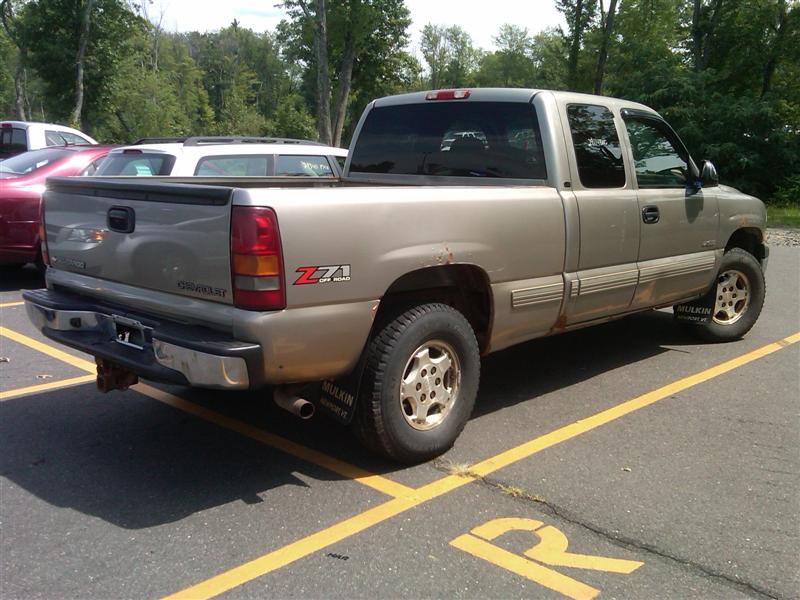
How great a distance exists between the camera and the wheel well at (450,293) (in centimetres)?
388

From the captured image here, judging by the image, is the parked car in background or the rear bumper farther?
the parked car in background

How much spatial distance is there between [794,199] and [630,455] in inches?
842

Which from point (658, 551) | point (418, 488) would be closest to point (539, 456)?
point (418, 488)

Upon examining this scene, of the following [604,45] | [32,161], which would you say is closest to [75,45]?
[604,45]

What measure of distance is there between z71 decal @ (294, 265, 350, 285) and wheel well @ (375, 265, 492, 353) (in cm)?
37

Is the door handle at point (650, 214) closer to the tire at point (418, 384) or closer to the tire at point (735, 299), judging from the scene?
the tire at point (735, 299)

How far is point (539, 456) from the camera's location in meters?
4.14

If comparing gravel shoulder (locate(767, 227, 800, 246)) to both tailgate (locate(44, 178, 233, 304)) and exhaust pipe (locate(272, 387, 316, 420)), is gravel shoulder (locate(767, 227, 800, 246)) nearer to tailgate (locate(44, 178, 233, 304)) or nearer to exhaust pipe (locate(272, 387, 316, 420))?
exhaust pipe (locate(272, 387, 316, 420))

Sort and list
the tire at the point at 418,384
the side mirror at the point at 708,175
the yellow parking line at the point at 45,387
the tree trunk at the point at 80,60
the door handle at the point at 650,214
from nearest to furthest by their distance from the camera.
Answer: the tire at the point at 418,384 < the yellow parking line at the point at 45,387 < the door handle at the point at 650,214 < the side mirror at the point at 708,175 < the tree trunk at the point at 80,60

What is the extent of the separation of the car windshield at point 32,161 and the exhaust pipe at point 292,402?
7027 millimetres

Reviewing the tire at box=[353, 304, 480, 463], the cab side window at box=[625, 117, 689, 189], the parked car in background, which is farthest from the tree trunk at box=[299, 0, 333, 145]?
the tire at box=[353, 304, 480, 463]

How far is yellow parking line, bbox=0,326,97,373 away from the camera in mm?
5805

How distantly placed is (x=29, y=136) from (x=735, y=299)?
1137 cm

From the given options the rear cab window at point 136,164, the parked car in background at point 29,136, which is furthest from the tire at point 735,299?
the parked car in background at point 29,136
